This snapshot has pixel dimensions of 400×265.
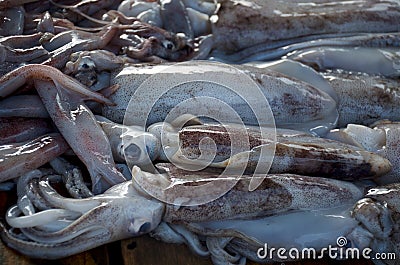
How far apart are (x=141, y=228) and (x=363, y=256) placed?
99cm

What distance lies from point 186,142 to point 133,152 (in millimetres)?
253

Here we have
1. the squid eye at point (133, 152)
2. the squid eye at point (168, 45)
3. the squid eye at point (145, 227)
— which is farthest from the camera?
the squid eye at point (168, 45)

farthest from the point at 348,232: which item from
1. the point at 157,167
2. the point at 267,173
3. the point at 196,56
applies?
the point at 196,56

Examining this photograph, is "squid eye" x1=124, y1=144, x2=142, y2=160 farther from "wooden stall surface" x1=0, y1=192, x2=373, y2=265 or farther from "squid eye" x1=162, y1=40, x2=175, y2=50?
"squid eye" x1=162, y1=40, x2=175, y2=50

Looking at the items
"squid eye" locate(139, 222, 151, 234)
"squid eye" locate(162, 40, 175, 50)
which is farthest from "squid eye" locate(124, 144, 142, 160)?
"squid eye" locate(162, 40, 175, 50)

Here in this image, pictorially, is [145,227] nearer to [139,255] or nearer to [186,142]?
[139,255]

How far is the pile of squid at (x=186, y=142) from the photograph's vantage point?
2.55 meters

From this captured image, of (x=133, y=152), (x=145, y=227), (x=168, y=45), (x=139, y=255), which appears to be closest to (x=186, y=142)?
(x=133, y=152)

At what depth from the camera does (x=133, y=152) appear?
276 cm

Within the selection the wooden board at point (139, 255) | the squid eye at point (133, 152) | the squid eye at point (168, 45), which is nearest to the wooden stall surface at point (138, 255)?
the wooden board at point (139, 255)

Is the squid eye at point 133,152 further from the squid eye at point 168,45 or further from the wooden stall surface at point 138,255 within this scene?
the squid eye at point 168,45

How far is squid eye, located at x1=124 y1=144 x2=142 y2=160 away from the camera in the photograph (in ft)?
9.04

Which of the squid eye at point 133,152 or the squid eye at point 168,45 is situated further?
the squid eye at point 168,45

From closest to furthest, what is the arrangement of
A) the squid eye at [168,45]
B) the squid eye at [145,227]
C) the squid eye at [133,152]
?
the squid eye at [145,227] < the squid eye at [133,152] < the squid eye at [168,45]
